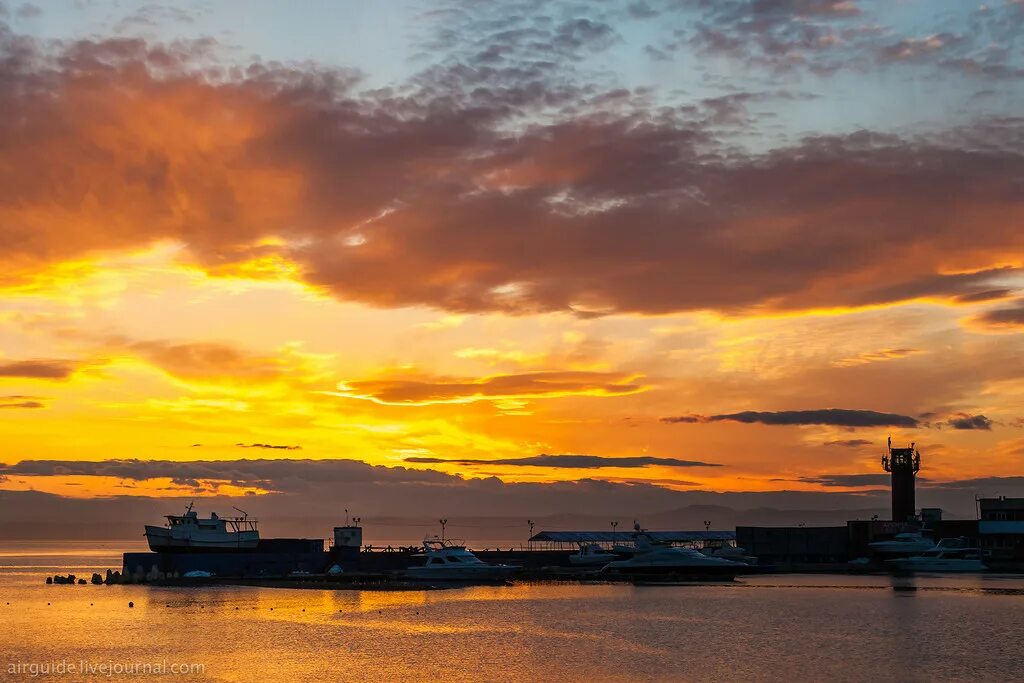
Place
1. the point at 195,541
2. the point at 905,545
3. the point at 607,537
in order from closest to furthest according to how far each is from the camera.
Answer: the point at 195,541, the point at 905,545, the point at 607,537

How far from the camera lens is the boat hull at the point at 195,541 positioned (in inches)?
4860

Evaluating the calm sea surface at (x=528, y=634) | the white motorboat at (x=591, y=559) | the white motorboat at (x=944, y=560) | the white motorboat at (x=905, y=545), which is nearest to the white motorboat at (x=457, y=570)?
the calm sea surface at (x=528, y=634)

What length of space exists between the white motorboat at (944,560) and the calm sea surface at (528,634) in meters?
28.8

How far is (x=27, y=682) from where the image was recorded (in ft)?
185

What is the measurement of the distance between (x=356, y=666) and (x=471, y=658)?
6765mm

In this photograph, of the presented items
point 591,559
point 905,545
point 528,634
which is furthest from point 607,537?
point 528,634

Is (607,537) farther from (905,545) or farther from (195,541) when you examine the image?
(195,541)

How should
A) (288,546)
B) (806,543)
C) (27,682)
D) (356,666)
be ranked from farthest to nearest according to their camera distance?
(806,543), (288,546), (356,666), (27,682)

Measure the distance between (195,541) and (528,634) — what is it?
2341 inches

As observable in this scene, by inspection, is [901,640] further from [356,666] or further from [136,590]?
[136,590]

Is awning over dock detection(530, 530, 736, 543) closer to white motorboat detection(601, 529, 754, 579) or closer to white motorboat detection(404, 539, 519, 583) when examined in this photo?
white motorboat detection(601, 529, 754, 579)

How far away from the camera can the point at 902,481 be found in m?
166

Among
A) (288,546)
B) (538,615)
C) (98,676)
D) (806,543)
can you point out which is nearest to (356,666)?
(98,676)

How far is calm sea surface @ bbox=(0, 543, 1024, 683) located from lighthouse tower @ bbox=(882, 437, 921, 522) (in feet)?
170
